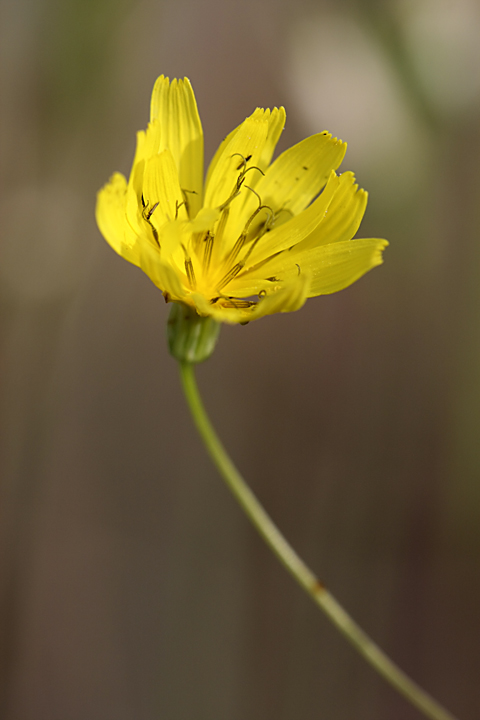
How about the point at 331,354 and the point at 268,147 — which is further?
the point at 331,354

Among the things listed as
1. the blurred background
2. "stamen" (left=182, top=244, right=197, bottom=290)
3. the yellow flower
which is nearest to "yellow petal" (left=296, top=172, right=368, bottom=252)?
the yellow flower

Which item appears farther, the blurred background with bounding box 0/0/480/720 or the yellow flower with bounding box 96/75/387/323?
the blurred background with bounding box 0/0/480/720

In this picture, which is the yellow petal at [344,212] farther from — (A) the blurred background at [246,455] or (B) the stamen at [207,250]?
(A) the blurred background at [246,455]

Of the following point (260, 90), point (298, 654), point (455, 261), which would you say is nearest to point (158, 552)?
point (298, 654)

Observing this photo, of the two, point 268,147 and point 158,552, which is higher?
point 268,147

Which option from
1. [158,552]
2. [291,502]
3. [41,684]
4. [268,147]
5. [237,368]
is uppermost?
[268,147]

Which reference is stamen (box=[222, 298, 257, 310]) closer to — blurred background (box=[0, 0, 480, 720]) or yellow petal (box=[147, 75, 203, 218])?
yellow petal (box=[147, 75, 203, 218])

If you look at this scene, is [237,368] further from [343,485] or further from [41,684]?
[41,684]

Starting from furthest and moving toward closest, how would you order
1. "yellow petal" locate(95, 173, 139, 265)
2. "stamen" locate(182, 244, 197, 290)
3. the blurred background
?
the blurred background < "stamen" locate(182, 244, 197, 290) < "yellow petal" locate(95, 173, 139, 265)
